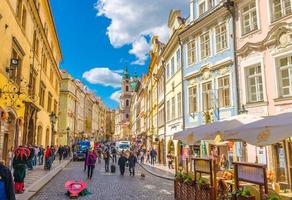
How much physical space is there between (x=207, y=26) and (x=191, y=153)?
945 cm

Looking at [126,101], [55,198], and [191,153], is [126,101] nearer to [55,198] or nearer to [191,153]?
[191,153]

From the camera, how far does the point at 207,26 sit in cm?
2211

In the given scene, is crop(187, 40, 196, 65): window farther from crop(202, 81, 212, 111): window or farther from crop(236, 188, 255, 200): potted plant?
crop(236, 188, 255, 200): potted plant

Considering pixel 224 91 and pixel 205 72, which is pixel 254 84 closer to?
pixel 224 91

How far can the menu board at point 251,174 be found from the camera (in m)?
6.66

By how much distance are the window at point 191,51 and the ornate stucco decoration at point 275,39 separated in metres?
6.25

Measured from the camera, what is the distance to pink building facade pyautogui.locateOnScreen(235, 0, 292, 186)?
15609mm

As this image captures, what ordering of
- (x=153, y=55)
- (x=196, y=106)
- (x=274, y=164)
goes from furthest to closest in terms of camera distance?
(x=153, y=55), (x=196, y=106), (x=274, y=164)

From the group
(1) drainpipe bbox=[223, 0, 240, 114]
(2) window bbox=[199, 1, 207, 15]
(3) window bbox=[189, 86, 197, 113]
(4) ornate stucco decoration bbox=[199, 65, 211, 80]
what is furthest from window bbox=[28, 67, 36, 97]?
(1) drainpipe bbox=[223, 0, 240, 114]

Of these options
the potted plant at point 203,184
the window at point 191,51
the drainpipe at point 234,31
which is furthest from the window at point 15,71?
the potted plant at point 203,184

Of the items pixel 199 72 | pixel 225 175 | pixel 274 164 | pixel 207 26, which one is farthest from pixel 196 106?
pixel 225 175

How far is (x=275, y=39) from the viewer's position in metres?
16.3

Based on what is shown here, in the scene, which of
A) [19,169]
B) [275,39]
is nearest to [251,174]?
[19,169]

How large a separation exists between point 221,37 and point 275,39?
16.4ft
